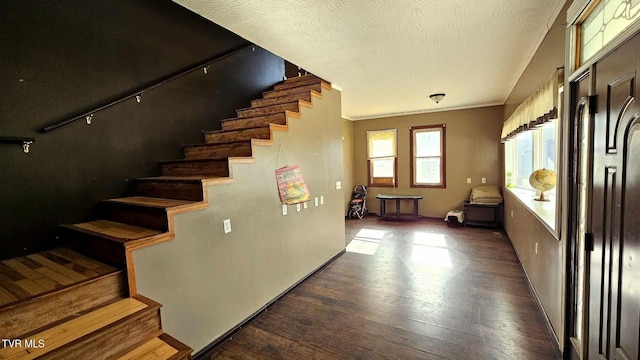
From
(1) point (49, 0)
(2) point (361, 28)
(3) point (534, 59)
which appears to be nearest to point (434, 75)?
(3) point (534, 59)

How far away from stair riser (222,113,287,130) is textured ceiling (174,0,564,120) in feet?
2.10

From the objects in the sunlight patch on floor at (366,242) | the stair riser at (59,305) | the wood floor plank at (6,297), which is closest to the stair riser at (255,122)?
the stair riser at (59,305)

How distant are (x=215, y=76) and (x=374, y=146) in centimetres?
444

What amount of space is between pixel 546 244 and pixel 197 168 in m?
3.22

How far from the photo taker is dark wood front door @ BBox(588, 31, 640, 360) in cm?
112

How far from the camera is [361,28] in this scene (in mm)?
2211

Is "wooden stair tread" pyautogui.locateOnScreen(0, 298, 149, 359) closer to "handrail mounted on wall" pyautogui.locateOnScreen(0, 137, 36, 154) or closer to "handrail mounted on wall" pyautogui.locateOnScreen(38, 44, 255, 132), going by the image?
"handrail mounted on wall" pyautogui.locateOnScreen(0, 137, 36, 154)

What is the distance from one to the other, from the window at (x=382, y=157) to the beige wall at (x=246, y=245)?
3.12m

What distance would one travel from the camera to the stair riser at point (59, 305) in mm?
1312

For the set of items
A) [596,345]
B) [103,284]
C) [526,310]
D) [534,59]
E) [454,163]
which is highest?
[534,59]

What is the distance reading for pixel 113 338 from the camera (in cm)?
140

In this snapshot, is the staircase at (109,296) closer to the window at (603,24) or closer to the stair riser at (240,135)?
the stair riser at (240,135)

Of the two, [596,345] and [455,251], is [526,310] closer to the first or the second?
[596,345]

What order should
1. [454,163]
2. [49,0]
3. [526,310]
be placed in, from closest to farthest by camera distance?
[49,0], [526,310], [454,163]
